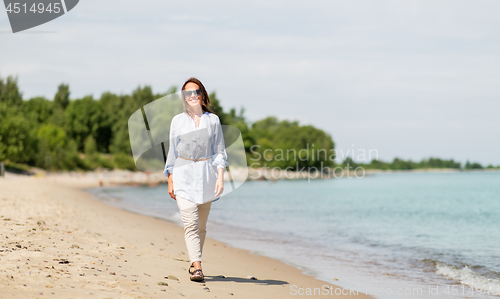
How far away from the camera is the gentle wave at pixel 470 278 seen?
6.58 metres

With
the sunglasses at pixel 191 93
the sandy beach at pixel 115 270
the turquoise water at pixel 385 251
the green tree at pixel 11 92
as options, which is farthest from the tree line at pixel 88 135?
the sunglasses at pixel 191 93

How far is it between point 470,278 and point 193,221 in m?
5.42

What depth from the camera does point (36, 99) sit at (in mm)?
76125

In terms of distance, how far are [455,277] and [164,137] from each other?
5520 mm

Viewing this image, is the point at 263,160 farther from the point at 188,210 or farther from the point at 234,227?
the point at 188,210

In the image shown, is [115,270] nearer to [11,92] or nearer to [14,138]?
[14,138]

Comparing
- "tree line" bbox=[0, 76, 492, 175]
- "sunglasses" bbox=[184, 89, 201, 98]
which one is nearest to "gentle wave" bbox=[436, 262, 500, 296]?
"sunglasses" bbox=[184, 89, 201, 98]

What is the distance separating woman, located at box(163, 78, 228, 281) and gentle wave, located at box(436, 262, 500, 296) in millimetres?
Result: 4719

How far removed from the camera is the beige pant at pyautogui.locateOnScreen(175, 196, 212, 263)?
14.3 feet

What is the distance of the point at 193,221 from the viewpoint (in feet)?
14.4

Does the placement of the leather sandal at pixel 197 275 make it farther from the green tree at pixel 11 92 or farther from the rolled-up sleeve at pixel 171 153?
the green tree at pixel 11 92

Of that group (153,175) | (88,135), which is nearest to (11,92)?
(88,135)

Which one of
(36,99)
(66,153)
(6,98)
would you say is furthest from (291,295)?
(36,99)

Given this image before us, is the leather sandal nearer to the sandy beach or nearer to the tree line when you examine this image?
the sandy beach
